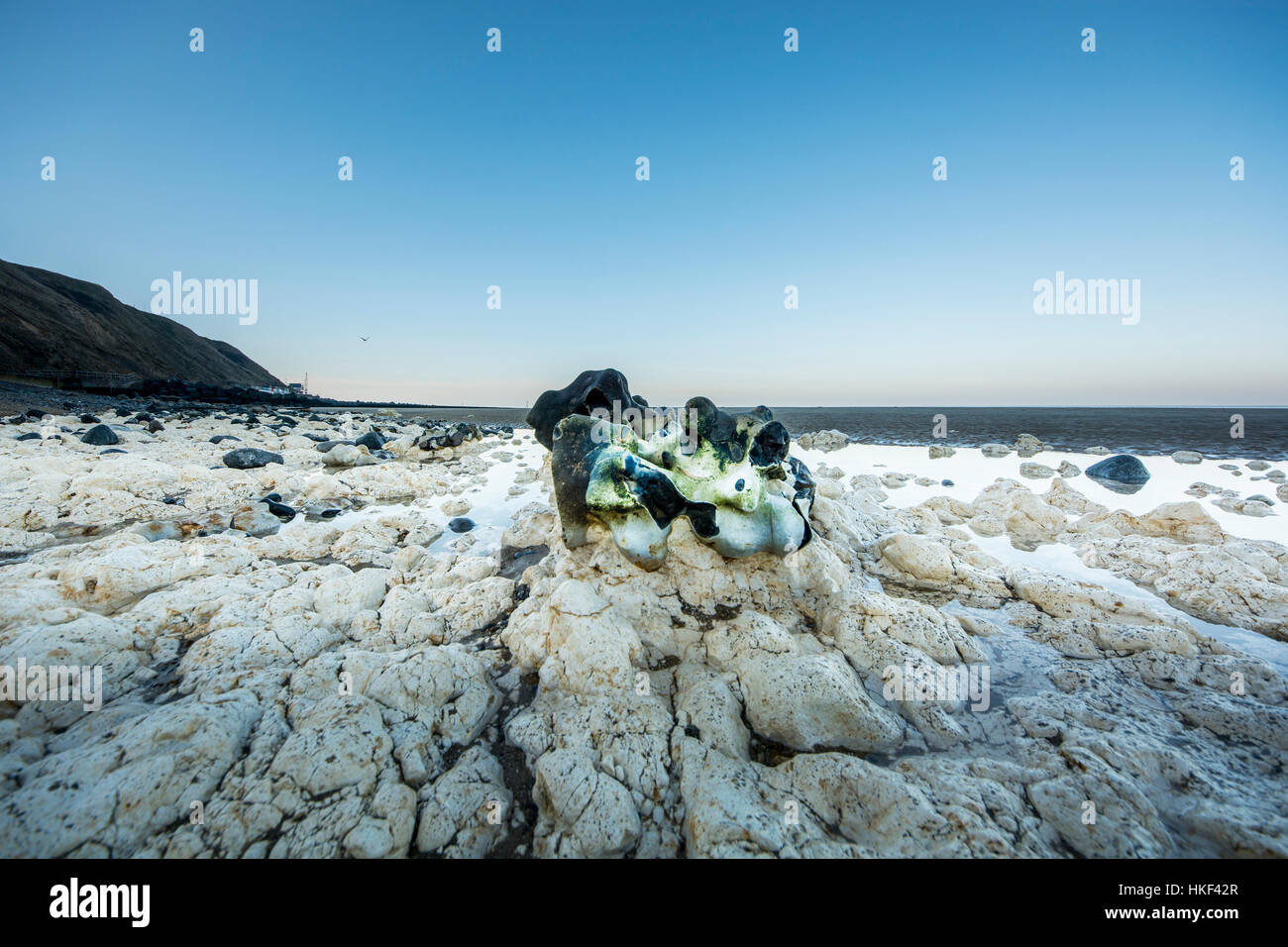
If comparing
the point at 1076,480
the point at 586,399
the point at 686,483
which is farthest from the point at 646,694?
the point at 1076,480

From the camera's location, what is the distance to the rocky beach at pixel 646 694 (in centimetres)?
162

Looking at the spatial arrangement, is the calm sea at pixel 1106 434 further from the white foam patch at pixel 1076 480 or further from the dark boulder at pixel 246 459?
the dark boulder at pixel 246 459

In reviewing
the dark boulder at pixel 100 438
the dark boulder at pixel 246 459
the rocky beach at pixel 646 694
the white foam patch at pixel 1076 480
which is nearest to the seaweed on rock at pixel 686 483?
the rocky beach at pixel 646 694

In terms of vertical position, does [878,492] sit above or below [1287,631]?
above

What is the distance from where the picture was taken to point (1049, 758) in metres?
1.92

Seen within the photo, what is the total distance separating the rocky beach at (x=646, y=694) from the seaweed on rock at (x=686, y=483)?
0.04 metres

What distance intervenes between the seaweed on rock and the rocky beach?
42mm

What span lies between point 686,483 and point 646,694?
1.55 m

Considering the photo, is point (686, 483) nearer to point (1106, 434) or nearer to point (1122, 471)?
point (1122, 471)

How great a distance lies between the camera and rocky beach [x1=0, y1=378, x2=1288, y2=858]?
1618 mm
